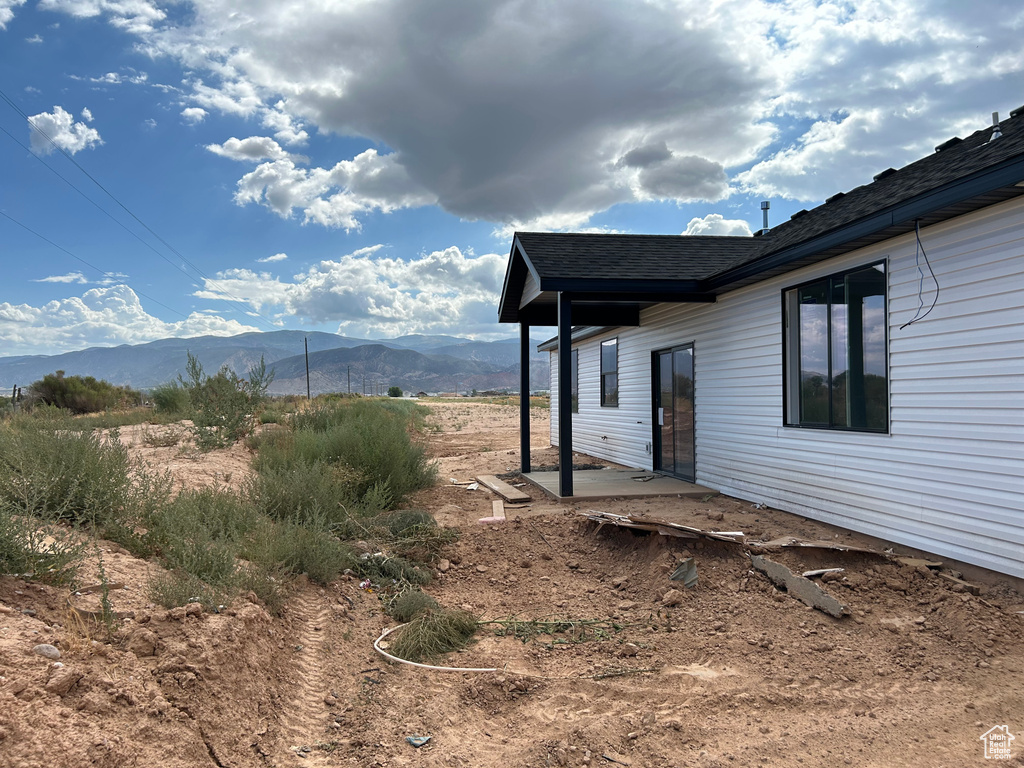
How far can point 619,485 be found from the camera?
1027cm

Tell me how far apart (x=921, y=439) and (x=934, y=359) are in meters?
0.78

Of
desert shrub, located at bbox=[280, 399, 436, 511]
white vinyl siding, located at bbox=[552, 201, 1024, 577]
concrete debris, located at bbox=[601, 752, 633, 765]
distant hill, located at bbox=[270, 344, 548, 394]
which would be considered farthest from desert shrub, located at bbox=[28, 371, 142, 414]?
distant hill, located at bbox=[270, 344, 548, 394]

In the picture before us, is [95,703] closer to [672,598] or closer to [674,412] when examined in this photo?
[672,598]

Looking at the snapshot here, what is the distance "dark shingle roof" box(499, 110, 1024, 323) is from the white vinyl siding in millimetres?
353

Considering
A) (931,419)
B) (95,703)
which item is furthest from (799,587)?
(95,703)

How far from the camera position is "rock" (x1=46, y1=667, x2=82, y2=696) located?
256cm

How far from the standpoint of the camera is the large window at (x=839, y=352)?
247 inches

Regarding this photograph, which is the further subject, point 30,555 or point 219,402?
point 219,402

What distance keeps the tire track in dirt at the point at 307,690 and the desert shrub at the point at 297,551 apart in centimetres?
34

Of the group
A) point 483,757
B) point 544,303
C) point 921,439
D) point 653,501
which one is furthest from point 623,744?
point 544,303

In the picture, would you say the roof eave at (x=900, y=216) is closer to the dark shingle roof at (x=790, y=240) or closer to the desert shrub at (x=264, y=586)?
the dark shingle roof at (x=790, y=240)

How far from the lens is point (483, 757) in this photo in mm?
3055

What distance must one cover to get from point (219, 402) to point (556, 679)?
1009 cm

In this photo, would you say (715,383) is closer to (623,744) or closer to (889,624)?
(889,624)
